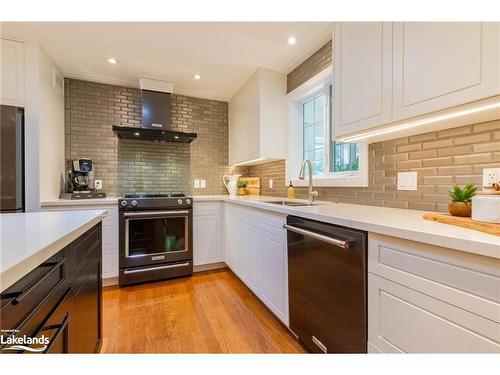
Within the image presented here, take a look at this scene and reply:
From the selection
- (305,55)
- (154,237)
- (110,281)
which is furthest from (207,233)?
(305,55)

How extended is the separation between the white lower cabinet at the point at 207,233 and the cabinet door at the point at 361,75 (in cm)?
183

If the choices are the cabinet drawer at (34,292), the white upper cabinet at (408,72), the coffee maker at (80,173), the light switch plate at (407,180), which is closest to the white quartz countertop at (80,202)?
the coffee maker at (80,173)

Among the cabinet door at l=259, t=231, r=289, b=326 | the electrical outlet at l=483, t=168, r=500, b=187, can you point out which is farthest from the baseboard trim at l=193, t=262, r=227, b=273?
the electrical outlet at l=483, t=168, r=500, b=187

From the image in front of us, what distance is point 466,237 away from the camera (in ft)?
2.29

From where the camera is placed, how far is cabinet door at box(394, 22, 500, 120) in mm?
858

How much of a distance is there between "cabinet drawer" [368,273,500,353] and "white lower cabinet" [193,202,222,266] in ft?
6.96

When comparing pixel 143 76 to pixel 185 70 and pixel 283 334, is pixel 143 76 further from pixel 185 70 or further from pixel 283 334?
pixel 283 334

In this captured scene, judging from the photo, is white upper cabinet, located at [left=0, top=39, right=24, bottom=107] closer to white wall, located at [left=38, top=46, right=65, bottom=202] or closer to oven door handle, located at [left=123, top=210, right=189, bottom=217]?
white wall, located at [left=38, top=46, right=65, bottom=202]

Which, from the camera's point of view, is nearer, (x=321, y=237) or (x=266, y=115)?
(x=321, y=237)

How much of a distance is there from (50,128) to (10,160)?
1.91 ft

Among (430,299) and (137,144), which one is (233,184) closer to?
(137,144)

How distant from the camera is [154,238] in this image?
2.61 meters

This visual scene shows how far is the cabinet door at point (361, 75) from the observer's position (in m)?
1.24
